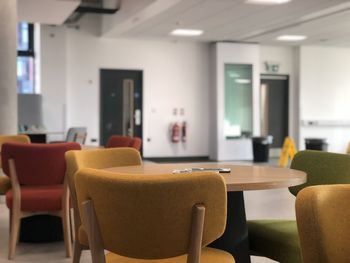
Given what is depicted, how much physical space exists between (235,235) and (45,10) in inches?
299

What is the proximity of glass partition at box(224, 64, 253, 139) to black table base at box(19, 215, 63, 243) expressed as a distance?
898 cm

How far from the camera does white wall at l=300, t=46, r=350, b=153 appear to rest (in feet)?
45.1

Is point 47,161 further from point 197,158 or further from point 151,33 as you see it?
point 197,158

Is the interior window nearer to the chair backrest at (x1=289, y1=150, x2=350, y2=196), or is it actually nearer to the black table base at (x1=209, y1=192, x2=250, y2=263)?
the chair backrest at (x1=289, y1=150, x2=350, y2=196)

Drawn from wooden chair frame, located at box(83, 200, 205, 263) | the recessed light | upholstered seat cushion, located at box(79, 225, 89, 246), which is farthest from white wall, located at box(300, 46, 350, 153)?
wooden chair frame, located at box(83, 200, 205, 263)

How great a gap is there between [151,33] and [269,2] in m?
3.80

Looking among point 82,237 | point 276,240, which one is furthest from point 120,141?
point 276,240

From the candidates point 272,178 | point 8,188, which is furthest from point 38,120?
point 272,178

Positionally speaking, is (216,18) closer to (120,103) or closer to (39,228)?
(120,103)

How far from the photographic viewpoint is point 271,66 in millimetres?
13625

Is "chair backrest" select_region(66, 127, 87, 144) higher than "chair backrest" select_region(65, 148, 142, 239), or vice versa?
"chair backrest" select_region(65, 148, 142, 239)

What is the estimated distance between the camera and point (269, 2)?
8453 mm

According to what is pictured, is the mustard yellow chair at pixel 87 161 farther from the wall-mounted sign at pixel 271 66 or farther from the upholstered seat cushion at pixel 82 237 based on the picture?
the wall-mounted sign at pixel 271 66

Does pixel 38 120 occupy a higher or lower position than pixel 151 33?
lower
